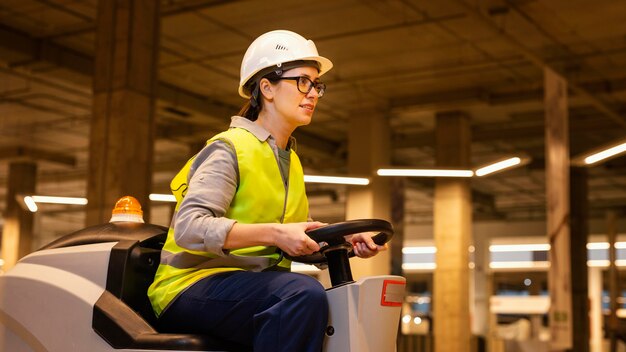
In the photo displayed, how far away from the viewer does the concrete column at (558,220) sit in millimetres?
11250

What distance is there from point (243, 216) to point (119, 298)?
41cm

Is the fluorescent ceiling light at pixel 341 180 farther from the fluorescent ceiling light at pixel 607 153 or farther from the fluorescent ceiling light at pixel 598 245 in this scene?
the fluorescent ceiling light at pixel 598 245

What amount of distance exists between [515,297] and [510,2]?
62.0 ft

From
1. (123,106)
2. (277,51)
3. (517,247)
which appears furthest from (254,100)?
(517,247)

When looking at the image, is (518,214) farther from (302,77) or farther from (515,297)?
Result: (302,77)

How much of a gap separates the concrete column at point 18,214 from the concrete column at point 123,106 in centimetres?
1269

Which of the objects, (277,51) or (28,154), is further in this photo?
(28,154)

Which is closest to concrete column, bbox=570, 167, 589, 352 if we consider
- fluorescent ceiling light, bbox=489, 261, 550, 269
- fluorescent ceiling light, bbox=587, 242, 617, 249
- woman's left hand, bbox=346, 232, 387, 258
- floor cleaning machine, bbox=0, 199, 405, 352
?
fluorescent ceiling light, bbox=489, 261, 550, 269

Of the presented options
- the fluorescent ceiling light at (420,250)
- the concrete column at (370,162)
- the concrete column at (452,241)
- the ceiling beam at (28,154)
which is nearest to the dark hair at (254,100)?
the concrete column at (370,162)

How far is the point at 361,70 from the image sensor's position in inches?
620

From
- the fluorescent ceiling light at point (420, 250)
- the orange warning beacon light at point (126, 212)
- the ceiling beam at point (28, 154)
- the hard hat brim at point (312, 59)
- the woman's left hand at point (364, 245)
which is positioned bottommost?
the woman's left hand at point (364, 245)

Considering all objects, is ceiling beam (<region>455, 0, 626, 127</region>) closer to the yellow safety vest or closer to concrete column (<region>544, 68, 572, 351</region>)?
concrete column (<region>544, 68, 572, 351</region>)

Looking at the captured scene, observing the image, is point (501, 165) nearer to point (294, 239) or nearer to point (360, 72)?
point (360, 72)

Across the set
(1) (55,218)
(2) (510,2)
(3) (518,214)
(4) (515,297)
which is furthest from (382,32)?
(1) (55,218)
